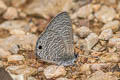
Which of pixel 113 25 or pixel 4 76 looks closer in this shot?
pixel 4 76

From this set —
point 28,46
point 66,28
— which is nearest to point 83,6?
point 28,46

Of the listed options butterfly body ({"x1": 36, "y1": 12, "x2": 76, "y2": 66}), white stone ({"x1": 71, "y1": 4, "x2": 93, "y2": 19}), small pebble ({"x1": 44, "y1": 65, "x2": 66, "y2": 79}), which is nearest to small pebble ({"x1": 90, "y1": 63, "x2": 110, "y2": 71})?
butterfly body ({"x1": 36, "y1": 12, "x2": 76, "y2": 66})

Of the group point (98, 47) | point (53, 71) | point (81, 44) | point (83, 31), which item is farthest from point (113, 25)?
point (53, 71)

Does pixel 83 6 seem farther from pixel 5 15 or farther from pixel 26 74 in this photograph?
pixel 26 74

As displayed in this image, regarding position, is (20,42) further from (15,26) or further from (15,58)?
(15,26)

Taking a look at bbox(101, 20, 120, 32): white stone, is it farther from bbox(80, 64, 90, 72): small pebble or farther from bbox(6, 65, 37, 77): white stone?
bbox(6, 65, 37, 77): white stone

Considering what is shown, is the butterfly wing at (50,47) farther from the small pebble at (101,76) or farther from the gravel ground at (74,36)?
the small pebble at (101,76)
